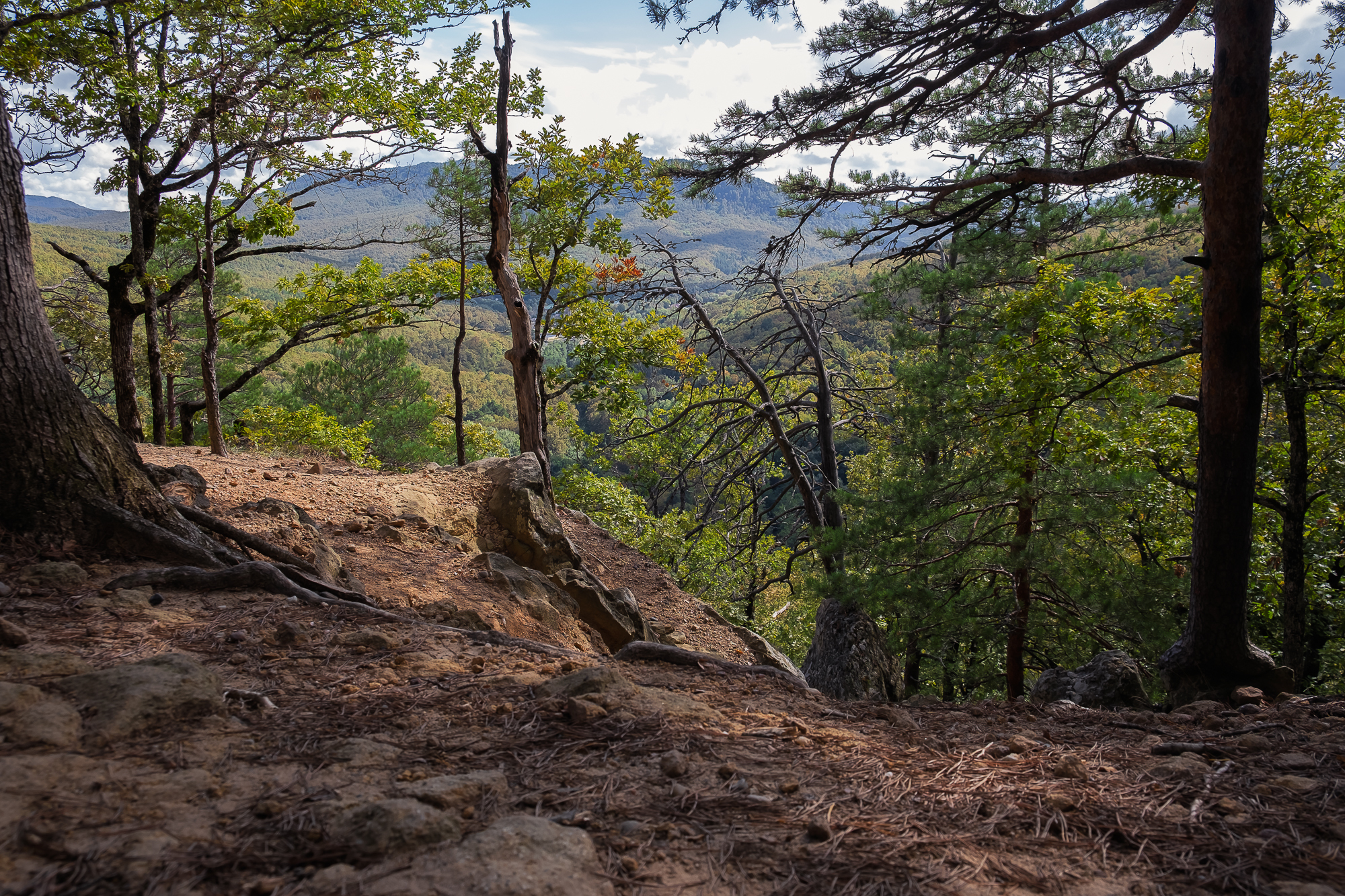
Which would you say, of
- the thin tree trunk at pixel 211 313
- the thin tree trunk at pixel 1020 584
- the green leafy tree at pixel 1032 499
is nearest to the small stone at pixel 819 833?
the green leafy tree at pixel 1032 499

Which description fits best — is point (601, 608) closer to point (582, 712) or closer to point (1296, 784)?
point (582, 712)

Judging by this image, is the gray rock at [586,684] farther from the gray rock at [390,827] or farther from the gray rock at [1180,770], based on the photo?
the gray rock at [1180,770]

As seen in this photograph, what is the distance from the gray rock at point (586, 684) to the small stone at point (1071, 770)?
1448 mm

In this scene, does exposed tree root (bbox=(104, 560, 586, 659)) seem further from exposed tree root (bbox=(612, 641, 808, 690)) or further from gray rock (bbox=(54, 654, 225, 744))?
gray rock (bbox=(54, 654, 225, 744))

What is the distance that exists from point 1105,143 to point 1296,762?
620 cm

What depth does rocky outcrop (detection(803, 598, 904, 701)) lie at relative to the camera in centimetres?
828

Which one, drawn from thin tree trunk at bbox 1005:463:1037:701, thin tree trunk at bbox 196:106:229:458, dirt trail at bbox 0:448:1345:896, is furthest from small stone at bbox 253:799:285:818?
thin tree trunk at bbox 196:106:229:458

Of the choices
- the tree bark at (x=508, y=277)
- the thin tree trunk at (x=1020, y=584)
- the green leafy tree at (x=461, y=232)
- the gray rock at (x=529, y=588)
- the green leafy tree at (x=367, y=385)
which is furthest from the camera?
the green leafy tree at (x=367, y=385)

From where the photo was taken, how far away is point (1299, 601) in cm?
779

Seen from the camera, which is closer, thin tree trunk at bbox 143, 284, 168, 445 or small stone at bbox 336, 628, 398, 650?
small stone at bbox 336, 628, 398, 650

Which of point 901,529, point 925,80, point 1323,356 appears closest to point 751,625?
point 901,529

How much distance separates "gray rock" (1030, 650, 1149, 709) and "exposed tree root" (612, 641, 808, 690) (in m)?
2.13

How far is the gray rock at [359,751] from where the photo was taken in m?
1.89

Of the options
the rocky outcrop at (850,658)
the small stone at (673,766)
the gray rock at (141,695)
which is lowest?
the rocky outcrop at (850,658)
